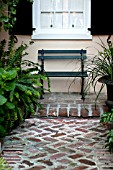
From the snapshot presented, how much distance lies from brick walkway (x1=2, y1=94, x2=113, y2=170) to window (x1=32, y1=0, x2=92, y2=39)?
164cm

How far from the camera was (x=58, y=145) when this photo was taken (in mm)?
3863

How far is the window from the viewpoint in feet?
19.5

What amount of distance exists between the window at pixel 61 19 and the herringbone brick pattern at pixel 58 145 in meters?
1.72

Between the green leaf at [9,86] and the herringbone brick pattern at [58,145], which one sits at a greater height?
the green leaf at [9,86]

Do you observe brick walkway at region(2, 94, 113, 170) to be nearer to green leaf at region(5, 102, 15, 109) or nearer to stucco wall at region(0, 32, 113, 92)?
green leaf at region(5, 102, 15, 109)

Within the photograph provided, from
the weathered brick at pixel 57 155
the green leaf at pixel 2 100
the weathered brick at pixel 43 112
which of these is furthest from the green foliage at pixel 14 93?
the weathered brick at pixel 57 155

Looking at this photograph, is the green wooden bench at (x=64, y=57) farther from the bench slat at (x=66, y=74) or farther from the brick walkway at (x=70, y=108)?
the brick walkway at (x=70, y=108)

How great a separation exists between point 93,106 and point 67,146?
135 centimetres

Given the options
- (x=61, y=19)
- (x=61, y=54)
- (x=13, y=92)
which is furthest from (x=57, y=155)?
(x=61, y=19)

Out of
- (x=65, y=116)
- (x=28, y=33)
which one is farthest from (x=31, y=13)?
(x=65, y=116)

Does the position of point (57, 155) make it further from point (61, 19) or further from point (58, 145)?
point (61, 19)

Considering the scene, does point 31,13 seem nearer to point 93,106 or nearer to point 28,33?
point 28,33

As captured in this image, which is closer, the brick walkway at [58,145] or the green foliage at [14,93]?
the brick walkway at [58,145]

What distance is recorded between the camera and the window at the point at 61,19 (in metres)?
5.96
